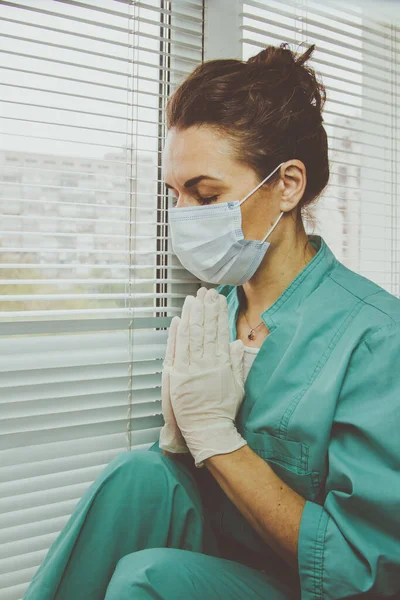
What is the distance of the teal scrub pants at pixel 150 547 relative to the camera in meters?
0.91

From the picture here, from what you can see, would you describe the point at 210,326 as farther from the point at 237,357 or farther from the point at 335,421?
the point at 335,421

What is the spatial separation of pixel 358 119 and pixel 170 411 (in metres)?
1.22

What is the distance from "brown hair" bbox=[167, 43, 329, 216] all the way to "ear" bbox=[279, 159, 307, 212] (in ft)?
0.07

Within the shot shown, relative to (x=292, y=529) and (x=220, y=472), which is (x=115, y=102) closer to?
(x=220, y=472)

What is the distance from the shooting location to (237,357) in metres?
1.11

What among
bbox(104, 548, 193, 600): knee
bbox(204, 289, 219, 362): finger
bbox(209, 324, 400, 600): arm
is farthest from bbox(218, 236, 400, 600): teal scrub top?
bbox(104, 548, 193, 600): knee

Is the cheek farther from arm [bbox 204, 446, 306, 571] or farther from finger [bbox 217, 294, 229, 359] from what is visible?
arm [bbox 204, 446, 306, 571]

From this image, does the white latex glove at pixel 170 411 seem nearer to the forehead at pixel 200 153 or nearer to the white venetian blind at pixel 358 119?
the forehead at pixel 200 153

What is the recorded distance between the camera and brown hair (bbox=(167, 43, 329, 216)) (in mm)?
1107

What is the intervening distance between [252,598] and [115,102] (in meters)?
1.15

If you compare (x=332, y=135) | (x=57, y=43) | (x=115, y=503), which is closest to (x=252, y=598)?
(x=115, y=503)

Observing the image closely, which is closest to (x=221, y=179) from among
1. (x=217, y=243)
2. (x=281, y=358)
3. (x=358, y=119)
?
(x=217, y=243)

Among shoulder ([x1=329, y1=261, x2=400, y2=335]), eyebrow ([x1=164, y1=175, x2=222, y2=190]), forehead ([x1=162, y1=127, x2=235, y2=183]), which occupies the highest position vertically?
forehead ([x1=162, y1=127, x2=235, y2=183])

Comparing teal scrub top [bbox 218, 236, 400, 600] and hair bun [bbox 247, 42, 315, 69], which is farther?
hair bun [bbox 247, 42, 315, 69]
